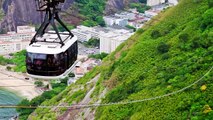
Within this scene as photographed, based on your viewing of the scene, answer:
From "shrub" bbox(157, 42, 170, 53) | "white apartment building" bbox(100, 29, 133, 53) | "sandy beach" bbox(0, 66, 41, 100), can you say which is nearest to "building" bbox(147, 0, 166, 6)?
"white apartment building" bbox(100, 29, 133, 53)

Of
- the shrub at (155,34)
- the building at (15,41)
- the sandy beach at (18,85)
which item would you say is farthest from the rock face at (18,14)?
the shrub at (155,34)

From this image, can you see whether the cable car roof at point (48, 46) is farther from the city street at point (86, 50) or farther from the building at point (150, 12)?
the building at point (150, 12)

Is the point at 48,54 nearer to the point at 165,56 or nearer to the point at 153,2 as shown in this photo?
the point at 165,56

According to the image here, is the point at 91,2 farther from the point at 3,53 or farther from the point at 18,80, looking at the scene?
the point at 18,80

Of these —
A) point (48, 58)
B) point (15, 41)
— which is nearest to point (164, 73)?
→ point (48, 58)

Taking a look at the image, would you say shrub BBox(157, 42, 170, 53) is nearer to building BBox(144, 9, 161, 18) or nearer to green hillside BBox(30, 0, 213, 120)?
green hillside BBox(30, 0, 213, 120)

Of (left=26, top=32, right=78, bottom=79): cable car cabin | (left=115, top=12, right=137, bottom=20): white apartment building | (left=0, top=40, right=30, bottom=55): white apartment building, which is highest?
(left=26, top=32, right=78, bottom=79): cable car cabin
